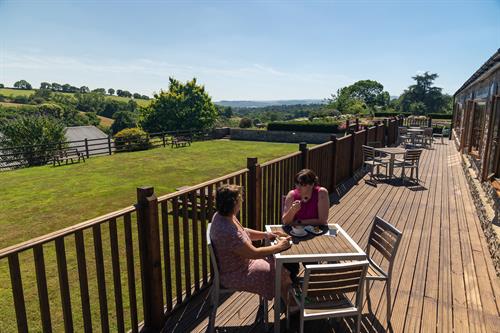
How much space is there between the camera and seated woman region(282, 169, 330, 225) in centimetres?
329

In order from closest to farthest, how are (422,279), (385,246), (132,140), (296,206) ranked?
(385,246) → (296,206) → (422,279) → (132,140)

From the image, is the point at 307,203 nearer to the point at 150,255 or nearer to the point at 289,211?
the point at 289,211

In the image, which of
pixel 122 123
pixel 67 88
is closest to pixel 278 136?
pixel 122 123

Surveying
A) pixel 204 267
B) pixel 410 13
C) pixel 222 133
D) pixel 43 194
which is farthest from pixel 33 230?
pixel 222 133

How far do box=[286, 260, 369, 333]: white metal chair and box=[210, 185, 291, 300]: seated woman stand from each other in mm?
335

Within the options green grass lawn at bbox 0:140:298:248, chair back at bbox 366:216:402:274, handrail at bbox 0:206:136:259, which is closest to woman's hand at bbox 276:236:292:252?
chair back at bbox 366:216:402:274

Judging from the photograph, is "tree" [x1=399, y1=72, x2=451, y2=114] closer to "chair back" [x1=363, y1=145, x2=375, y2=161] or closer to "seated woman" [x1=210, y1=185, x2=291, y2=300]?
"chair back" [x1=363, y1=145, x2=375, y2=161]

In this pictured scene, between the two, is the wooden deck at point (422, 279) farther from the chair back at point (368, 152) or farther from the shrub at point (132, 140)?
the shrub at point (132, 140)

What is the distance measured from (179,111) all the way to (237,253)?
38.6 m

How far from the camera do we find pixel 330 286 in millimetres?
2236

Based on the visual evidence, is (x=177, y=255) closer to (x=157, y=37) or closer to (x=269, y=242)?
(x=269, y=242)

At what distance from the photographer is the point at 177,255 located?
10.1 feet

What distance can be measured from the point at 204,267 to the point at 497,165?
5.77 metres

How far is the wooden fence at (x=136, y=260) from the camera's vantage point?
2033 mm
